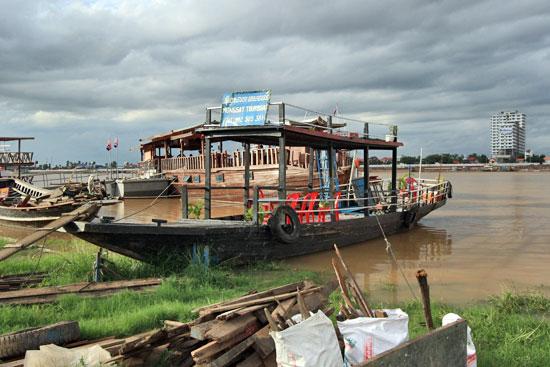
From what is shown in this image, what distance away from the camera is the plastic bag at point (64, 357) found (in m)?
3.35

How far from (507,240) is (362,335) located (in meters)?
11.3

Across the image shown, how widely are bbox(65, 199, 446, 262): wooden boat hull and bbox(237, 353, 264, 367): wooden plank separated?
13.3ft

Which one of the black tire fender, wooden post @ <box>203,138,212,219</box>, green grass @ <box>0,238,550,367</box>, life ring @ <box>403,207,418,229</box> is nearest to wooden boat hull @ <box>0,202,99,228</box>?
green grass @ <box>0,238,550,367</box>

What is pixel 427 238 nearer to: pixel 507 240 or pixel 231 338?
pixel 507 240

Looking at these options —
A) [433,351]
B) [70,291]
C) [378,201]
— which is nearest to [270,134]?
[70,291]

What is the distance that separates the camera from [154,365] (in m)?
3.72

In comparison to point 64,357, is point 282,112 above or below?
above

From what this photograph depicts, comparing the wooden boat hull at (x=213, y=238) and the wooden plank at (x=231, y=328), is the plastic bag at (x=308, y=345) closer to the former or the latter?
the wooden plank at (x=231, y=328)

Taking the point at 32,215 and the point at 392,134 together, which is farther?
the point at 32,215

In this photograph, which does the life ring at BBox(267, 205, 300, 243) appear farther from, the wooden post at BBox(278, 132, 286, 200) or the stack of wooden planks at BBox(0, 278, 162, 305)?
the stack of wooden planks at BBox(0, 278, 162, 305)

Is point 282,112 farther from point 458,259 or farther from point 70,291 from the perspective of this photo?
point 458,259

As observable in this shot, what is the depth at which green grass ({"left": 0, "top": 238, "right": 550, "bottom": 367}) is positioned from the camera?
4479 mm

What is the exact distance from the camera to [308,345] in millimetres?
3035

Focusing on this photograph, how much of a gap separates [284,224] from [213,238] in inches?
69.5
